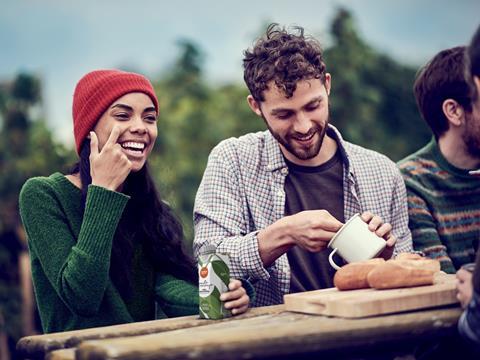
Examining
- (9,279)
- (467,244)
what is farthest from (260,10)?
(467,244)

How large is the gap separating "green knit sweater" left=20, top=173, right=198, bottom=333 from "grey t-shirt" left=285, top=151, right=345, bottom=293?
531mm

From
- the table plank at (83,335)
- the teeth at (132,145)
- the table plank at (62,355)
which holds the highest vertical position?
the teeth at (132,145)

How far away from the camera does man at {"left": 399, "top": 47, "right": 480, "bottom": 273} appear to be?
3846 mm

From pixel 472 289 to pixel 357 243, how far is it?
0.55 meters

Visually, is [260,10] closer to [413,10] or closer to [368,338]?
[368,338]

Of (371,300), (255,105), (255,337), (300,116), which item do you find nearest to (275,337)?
(255,337)

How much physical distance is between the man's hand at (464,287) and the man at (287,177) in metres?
0.81

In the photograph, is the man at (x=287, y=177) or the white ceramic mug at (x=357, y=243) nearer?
the white ceramic mug at (x=357, y=243)

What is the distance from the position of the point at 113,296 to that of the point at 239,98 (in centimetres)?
1383

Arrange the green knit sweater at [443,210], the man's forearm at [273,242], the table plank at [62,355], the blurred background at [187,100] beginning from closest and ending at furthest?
the table plank at [62,355] → the man's forearm at [273,242] → the green knit sweater at [443,210] → the blurred background at [187,100]

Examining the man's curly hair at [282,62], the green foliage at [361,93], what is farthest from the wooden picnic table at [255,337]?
the green foliage at [361,93]

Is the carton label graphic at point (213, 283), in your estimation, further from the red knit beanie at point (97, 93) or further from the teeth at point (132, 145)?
the red knit beanie at point (97, 93)

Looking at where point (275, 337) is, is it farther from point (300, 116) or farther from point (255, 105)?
point (255, 105)

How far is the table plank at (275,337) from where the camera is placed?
209 cm
